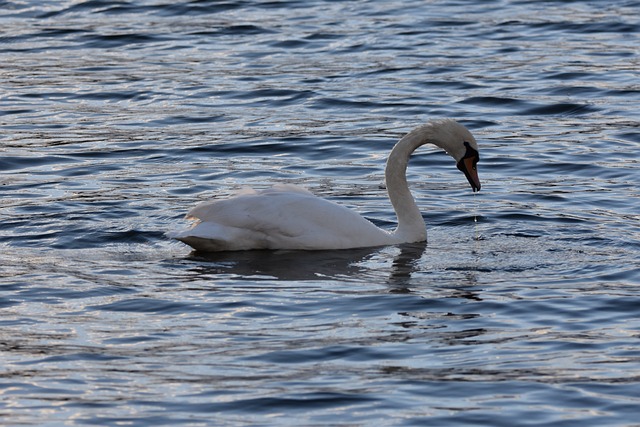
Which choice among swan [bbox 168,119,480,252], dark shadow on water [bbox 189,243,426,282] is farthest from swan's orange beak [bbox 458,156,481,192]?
swan [bbox 168,119,480,252]

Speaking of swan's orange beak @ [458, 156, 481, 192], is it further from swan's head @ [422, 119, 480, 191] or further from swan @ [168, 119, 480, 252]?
swan @ [168, 119, 480, 252]

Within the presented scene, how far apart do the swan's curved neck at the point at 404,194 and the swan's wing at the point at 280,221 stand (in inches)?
20.0

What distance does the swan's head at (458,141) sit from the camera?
11.8 m

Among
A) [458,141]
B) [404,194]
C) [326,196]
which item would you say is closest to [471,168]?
[458,141]

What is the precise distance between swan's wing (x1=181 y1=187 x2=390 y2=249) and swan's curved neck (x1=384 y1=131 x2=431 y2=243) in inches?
20.0

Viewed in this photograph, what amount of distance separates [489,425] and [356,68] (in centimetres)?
1179

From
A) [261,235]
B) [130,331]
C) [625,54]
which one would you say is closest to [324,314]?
[130,331]

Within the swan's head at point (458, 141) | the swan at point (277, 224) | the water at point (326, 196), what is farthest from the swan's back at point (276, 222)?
the swan's head at point (458, 141)

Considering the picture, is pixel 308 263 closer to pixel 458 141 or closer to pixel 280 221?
pixel 280 221

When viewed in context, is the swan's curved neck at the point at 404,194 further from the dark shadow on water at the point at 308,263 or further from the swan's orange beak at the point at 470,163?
the swan's orange beak at the point at 470,163

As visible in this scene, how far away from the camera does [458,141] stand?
11.8 meters

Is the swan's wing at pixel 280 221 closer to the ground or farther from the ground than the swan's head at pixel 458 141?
closer to the ground

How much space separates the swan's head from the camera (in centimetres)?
1177

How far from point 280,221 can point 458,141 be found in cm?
165
